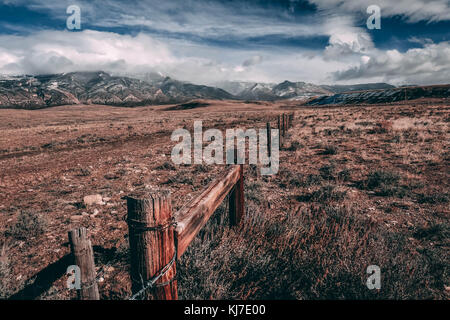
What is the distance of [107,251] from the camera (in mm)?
3986

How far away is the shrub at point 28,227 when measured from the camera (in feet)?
14.6

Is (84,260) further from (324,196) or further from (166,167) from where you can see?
(166,167)

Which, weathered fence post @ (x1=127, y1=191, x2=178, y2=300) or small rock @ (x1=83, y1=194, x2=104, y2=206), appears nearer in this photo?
weathered fence post @ (x1=127, y1=191, x2=178, y2=300)

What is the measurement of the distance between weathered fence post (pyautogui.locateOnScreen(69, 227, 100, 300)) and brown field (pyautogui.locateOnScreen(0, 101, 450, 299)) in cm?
123

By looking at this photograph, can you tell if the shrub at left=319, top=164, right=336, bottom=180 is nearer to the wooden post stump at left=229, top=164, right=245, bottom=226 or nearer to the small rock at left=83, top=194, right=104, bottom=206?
the wooden post stump at left=229, top=164, right=245, bottom=226

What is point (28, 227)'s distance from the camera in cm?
452

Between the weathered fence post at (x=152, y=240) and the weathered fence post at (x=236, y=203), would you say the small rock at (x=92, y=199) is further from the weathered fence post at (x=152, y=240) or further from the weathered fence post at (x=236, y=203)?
the weathered fence post at (x=152, y=240)

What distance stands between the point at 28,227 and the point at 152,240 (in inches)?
165

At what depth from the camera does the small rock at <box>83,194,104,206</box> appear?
5.79 m

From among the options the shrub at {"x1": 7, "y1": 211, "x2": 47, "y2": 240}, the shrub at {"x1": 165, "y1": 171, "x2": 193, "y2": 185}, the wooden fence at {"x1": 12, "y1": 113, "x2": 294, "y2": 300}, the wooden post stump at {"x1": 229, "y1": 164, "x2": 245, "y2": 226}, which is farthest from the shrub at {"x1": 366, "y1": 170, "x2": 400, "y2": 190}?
the shrub at {"x1": 7, "y1": 211, "x2": 47, "y2": 240}
